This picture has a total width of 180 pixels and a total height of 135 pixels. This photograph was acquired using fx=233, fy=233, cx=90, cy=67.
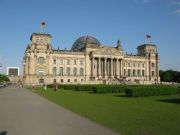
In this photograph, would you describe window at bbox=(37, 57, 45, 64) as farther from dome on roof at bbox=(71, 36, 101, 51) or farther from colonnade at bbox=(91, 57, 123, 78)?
dome on roof at bbox=(71, 36, 101, 51)

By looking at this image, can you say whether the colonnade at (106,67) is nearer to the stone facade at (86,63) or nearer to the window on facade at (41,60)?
the stone facade at (86,63)

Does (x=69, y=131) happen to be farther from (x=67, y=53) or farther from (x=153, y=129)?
(x=67, y=53)

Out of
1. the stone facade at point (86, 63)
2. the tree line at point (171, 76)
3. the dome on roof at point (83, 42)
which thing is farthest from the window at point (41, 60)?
the tree line at point (171, 76)

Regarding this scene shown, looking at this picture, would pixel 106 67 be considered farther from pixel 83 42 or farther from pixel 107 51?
pixel 83 42

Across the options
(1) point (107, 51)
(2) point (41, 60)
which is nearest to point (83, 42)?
(1) point (107, 51)

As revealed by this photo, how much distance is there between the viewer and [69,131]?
37.0 ft

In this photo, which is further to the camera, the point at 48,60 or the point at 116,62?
the point at 116,62

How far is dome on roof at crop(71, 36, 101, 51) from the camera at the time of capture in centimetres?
12923

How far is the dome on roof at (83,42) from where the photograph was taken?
424 feet

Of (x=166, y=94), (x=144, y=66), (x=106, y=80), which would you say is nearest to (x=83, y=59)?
(x=106, y=80)

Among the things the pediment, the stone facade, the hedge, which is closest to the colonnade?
the stone facade

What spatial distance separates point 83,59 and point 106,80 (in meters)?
16.6

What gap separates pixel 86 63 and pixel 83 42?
16.3 metres

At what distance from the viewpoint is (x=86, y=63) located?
121m
